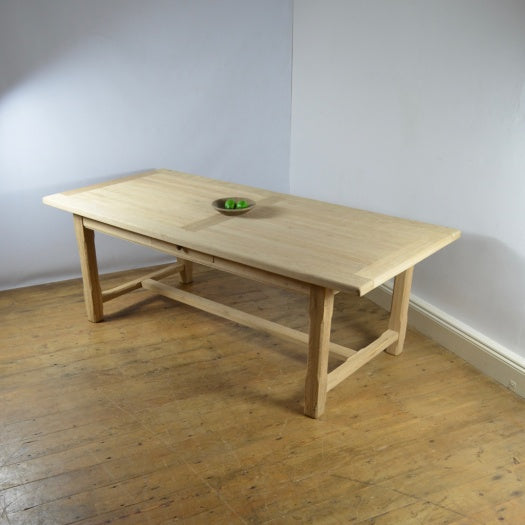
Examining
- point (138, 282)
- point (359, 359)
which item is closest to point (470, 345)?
point (359, 359)

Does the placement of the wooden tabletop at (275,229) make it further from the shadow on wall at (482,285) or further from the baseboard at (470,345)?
the baseboard at (470,345)

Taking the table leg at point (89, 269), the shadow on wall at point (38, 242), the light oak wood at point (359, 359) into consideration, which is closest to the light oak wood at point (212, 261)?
the table leg at point (89, 269)

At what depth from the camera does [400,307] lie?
116 inches

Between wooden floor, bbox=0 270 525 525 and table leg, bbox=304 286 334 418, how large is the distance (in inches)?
3.6

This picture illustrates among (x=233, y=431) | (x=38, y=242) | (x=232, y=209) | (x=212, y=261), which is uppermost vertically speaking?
(x=232, y=209)

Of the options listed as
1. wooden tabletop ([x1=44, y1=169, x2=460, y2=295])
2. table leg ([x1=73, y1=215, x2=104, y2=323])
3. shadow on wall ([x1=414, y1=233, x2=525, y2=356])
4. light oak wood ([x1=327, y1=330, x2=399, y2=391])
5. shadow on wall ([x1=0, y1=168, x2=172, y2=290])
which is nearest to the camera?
wooden tabletop ([x1=44, y1=169, x2=460, y2=295])

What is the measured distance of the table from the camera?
7.63ft

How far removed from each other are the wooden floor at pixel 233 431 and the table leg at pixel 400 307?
8cm

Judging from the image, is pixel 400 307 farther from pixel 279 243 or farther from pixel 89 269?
pixel 89 269

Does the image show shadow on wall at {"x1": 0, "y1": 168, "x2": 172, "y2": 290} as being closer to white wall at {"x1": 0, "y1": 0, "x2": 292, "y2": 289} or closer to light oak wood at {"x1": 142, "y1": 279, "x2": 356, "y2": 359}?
white wall at {"x1": 0, "y1": 0, "x2": 292, "y2": 289}

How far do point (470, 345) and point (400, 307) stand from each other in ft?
1.31

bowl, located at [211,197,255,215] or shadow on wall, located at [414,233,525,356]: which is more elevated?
bowl, located at [211,197,255,215]

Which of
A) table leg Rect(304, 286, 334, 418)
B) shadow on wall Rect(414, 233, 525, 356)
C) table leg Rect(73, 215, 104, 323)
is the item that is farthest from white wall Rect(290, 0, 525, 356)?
table leg Rect(73, 215, 104, 323)

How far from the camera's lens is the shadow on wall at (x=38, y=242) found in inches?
146
